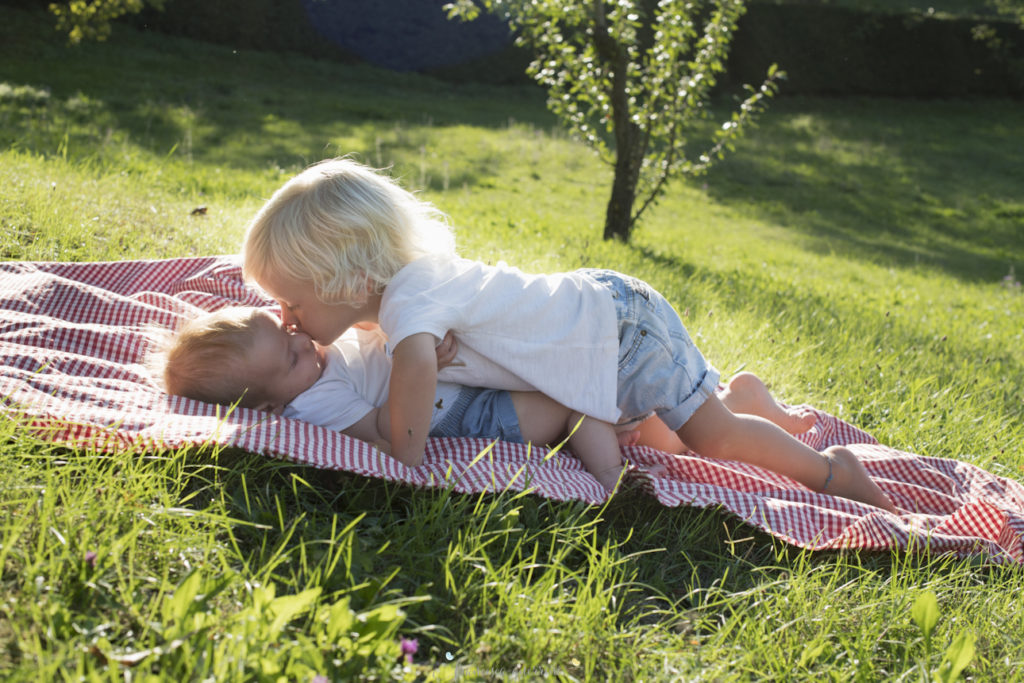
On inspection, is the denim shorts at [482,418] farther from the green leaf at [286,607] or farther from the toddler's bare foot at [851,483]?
the green leaf at [286,607]

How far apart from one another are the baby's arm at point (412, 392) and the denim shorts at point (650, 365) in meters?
0.71

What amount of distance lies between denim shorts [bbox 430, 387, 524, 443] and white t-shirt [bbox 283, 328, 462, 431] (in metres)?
0.03

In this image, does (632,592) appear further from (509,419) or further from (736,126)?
(736,126)

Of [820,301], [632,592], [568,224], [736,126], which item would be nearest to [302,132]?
[568,224]

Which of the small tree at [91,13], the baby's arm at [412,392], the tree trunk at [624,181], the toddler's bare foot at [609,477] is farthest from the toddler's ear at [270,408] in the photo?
the small tree at [91,13]

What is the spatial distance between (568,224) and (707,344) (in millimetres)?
4717

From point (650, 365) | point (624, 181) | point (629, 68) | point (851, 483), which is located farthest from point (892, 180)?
point (650, 365)

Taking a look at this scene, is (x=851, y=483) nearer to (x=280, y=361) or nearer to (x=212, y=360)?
(x=280, y=361)

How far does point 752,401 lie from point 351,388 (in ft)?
4.95

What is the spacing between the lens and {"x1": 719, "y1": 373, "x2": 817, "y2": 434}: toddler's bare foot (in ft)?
10.3

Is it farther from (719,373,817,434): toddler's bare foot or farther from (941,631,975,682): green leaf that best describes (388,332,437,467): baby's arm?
(941,631,975,682): green leaf

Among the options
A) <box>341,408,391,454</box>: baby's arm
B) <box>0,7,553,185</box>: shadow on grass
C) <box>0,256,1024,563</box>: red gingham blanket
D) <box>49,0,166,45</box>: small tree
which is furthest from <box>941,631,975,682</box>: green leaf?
<box>49,0,166,45</box>: small tree

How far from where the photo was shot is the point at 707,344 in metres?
4.10

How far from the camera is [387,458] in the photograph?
2.28m
